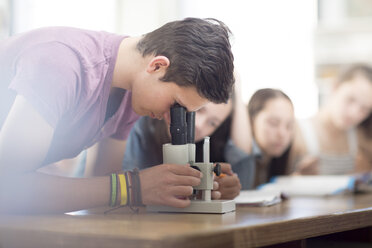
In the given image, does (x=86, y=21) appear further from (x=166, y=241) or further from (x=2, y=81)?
(x=166, y=241)

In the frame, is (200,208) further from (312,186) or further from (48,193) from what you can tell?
(312,186)

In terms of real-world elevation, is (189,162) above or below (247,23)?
below

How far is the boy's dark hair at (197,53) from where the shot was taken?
104 cm

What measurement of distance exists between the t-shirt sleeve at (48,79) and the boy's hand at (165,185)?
0.20 metres

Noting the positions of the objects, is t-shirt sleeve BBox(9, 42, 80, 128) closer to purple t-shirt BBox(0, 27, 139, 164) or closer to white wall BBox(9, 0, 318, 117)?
purple t-shirt BBox(0, 27, 139, 164)

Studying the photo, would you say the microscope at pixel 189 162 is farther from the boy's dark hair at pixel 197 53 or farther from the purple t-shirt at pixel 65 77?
the purple t-shirt at pixel 65 77

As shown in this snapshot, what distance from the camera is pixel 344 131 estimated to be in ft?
8.84

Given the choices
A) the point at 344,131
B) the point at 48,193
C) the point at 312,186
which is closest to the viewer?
the point at 48,193

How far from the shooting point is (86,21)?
1.50 meters

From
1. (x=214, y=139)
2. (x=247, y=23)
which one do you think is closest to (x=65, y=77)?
(x=214, y=139)

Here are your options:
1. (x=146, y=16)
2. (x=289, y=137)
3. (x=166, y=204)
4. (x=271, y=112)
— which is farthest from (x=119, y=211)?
(x=289, y=137)

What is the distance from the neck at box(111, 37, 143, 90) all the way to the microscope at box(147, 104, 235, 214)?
0.39ft

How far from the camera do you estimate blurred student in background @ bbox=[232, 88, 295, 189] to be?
1.79 m

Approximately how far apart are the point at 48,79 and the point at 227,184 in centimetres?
49
